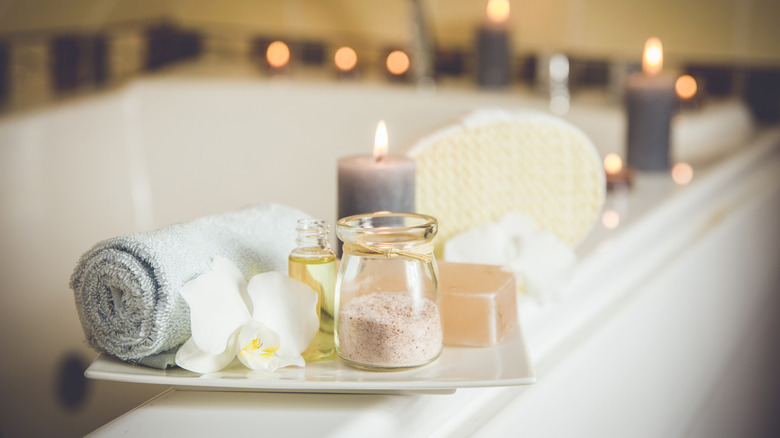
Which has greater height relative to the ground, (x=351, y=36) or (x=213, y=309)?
(x=351, y=36)

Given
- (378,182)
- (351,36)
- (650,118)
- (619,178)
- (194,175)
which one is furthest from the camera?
(351,36)

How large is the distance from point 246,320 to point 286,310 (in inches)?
0.9

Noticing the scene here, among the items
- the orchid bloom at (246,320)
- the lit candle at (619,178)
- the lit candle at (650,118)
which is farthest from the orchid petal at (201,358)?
the lit candle at (650,118)

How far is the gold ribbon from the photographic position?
1.52 feet

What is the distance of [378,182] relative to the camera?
2.07ft

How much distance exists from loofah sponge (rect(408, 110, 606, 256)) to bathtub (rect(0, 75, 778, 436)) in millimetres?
39

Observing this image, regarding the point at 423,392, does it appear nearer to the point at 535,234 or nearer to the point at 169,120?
the point at 535,234

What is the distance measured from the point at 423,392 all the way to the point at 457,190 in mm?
265

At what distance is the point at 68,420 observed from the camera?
1.15 m

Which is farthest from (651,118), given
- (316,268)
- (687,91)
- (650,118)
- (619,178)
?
(316,268)

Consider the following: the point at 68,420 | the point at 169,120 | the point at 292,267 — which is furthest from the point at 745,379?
the point at 169,120

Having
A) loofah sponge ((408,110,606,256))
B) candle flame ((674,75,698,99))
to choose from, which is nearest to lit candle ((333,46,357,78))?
candle flame ((674,75,698,99))

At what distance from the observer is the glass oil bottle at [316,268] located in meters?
0.48

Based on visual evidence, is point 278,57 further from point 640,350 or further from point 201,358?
point 201,358
